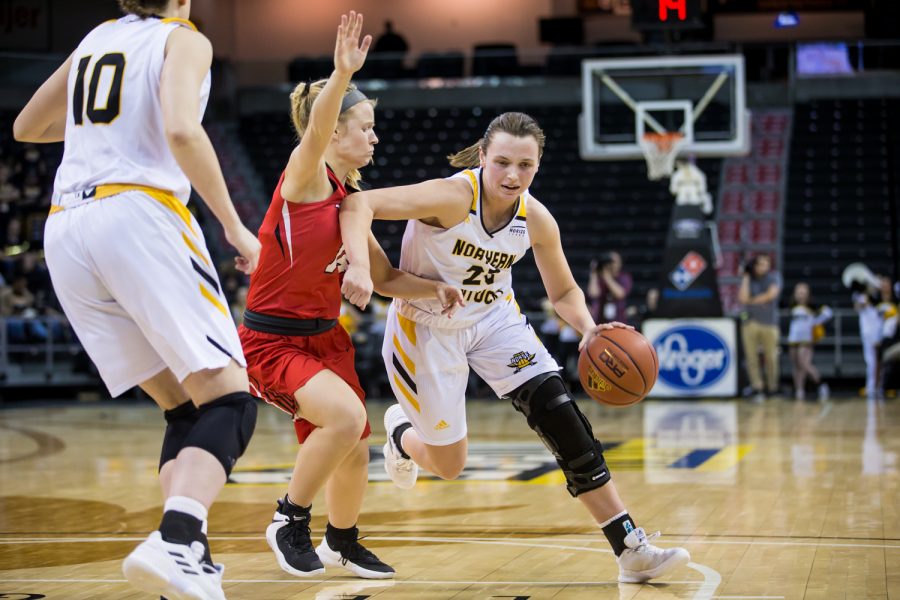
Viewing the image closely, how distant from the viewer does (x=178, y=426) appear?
3.37 m

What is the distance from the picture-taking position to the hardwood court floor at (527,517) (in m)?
4.34

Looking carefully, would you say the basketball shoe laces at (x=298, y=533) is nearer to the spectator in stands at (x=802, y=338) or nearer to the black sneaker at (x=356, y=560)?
the black sneaker at (x=356, y=560)

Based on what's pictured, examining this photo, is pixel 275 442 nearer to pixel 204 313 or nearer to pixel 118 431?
pixel 118 431

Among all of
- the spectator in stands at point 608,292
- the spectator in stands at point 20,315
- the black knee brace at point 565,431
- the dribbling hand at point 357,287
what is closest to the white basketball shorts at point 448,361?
the black knee brace at point 565,431

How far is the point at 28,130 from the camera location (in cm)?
360

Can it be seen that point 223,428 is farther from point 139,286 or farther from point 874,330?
point 874,330

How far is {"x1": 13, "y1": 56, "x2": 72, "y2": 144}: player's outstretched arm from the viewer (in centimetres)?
350

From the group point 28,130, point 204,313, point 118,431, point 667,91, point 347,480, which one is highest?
point 667,91

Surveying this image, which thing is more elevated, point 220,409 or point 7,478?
point 220,409

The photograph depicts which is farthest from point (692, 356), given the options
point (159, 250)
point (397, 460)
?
point (159, 250)

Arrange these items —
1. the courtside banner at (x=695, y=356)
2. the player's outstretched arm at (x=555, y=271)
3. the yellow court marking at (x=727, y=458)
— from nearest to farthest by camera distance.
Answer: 1. the player's outstretched arm at (x=555, y=271)
2. the yellow court marking at (x=727, y=458)
3. the courtside banner at (x=695, y=356)

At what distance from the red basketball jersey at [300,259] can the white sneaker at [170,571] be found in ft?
4.73

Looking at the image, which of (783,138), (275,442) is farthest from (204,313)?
(783,138)

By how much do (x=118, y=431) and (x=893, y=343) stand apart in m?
9.09
